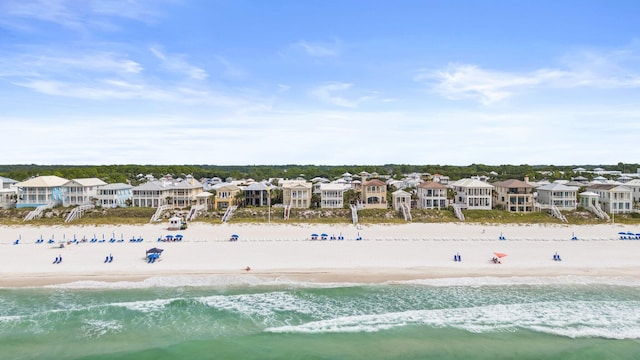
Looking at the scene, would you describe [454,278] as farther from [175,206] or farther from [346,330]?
[175,206]

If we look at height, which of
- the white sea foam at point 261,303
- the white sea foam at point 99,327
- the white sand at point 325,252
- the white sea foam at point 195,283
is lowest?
the white sea foam at point 99,327

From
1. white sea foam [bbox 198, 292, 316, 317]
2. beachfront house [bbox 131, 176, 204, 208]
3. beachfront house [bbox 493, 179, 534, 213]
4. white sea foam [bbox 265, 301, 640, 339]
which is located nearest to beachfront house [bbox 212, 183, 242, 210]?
beachfront house [bbox 131, 176, 204, 208]

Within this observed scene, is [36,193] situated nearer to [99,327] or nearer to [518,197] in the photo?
[99,327]

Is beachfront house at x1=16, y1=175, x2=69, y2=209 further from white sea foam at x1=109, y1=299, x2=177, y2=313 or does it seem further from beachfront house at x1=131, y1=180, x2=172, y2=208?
white sea foam at x1=109, y1=299, x2=177, y2=313

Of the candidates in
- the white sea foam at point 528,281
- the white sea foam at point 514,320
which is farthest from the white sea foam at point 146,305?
the white sea foam at point 528,281

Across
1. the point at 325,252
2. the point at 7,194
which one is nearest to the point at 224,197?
the point at 325,252

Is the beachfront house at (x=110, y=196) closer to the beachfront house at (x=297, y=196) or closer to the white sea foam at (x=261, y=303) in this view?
the beachfront house at (x=297, y=196)

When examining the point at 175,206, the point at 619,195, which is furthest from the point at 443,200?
the point at 175,206

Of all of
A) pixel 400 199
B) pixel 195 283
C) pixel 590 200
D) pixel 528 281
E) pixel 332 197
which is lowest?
pixel 528 281
